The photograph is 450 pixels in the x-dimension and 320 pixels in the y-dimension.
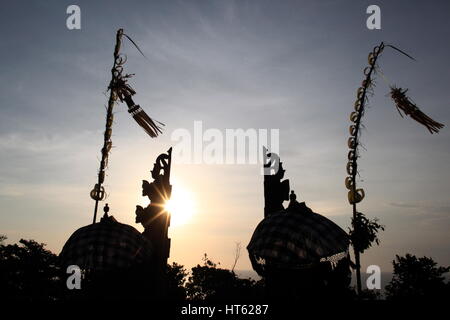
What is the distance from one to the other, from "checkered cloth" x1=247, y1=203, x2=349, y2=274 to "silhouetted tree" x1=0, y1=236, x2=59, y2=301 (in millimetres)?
28076

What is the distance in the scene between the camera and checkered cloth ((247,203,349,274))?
7496mm

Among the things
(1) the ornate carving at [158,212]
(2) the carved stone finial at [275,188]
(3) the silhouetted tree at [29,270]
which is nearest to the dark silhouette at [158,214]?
(1) the ornate carving at [158,212]

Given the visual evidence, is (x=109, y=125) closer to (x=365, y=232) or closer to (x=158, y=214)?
(x=158, y=214)

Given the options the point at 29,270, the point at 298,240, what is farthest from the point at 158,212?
the point at 29,270

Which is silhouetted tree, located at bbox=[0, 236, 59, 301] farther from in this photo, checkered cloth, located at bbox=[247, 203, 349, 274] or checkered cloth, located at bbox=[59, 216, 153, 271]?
checkered cloth, located at bbox=[247, 203, 349, 274]

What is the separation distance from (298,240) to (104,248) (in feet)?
17.1

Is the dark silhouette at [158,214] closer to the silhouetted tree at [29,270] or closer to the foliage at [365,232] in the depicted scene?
the foliage at [365,232]

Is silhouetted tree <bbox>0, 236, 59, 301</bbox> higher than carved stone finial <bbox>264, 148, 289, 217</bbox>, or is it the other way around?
carved stone finial <bbox>264, 148, 289, 217</bbox>

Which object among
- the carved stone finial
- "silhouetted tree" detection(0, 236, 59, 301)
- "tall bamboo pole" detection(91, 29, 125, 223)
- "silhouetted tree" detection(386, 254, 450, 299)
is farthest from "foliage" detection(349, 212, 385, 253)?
"silhouetted tree" detection(0, 236, 59, 301)

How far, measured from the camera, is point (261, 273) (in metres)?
9.54

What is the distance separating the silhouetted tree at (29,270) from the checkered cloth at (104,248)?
2415 centimetres

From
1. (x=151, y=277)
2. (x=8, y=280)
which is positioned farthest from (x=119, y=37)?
(x=8, y=280)
